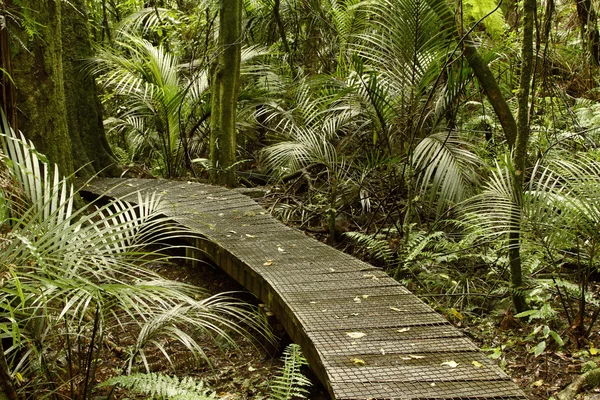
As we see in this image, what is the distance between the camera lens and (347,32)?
24.6 feet

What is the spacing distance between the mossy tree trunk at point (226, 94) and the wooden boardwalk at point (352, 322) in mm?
2348

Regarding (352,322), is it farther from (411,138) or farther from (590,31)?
(590,31)

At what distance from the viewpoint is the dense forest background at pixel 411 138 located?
3.41 m

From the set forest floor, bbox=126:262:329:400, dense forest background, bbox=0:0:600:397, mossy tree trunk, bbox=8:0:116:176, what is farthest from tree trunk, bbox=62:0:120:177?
forest floor, bbox=126:262:329:400

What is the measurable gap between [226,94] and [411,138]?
3413 millimetres

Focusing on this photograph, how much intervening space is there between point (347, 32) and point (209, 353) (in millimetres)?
4872

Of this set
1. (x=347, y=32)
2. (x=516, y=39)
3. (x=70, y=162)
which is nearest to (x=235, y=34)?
(x=347, y=32)

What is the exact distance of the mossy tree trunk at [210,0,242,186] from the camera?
712cm

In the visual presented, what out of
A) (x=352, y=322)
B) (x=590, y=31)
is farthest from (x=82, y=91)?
(x=590, y=31)

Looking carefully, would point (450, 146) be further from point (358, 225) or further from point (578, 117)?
point (578, 117)

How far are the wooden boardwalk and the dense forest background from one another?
559 millimetres

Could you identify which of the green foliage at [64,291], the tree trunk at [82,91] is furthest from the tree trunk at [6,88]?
the tree trunk at [82,91]

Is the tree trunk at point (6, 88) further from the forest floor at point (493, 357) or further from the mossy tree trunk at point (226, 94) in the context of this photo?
the mossy tree trunk at point (226, 94)

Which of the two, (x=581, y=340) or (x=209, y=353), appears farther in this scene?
(x=209, y=353)
